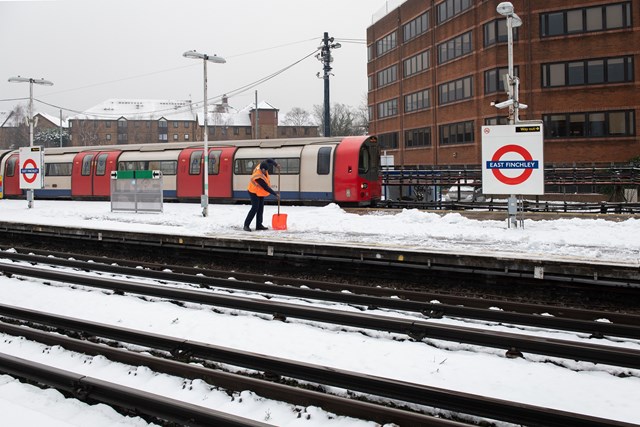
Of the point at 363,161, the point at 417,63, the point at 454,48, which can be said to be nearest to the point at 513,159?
the point at 363,161

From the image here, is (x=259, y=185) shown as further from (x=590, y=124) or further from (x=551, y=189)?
(x=590, y=124)

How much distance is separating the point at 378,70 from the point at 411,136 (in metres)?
9.43

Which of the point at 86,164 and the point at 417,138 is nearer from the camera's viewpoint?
the point at 86,164

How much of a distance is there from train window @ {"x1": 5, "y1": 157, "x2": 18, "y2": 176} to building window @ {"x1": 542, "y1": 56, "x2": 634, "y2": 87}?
3232 cm

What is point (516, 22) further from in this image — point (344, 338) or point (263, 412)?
point (263, 412)

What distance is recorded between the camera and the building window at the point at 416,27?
147ft

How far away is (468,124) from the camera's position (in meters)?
39.6

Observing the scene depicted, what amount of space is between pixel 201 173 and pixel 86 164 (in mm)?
7988

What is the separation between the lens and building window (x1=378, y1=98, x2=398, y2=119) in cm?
5022

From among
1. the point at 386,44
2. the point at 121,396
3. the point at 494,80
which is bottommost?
the point at 121,396

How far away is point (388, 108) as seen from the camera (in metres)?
51.6

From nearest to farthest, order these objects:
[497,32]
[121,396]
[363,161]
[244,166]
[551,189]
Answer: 1. [121,396]
2. [363,161]
3. [244,166]
4. [551,189]
5. [497,32]

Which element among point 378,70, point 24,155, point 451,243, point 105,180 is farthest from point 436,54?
point 451,243

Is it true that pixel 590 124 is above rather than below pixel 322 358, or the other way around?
above
